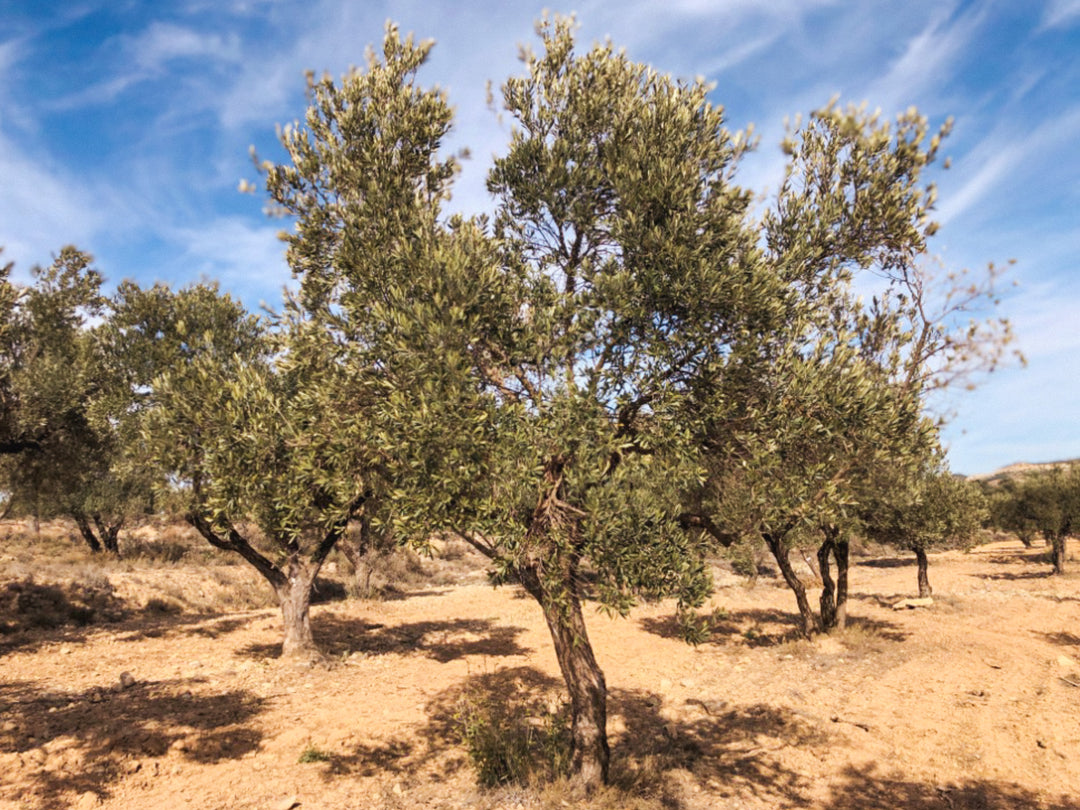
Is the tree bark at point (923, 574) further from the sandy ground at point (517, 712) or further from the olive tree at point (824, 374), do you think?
the olive tree at point (824, 374)

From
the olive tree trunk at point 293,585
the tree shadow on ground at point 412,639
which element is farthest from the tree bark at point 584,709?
the tree shadow on ground at point 412,639

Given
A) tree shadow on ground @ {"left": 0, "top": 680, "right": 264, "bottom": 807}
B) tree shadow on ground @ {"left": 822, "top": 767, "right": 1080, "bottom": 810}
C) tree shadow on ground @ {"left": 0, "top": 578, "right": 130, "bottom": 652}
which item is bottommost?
tree shadow on ground @ {"left": 822, "top": 767, "right": 1080, "bottom": 810}

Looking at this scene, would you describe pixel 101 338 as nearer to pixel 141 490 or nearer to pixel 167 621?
pixel 167 621

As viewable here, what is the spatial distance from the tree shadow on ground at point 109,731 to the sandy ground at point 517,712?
59 millimetres

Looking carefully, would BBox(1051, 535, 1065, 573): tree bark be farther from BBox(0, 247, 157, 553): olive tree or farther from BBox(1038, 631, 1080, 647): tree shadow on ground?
BBox(0, 247, 157, 553): olive tree

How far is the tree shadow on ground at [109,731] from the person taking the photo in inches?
409

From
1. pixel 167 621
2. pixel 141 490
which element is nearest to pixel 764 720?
pixel 167 621

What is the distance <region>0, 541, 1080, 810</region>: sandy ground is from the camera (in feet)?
35.4

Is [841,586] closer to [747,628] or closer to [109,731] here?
[747,628]

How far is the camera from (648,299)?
30.3ft

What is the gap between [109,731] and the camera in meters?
12.2

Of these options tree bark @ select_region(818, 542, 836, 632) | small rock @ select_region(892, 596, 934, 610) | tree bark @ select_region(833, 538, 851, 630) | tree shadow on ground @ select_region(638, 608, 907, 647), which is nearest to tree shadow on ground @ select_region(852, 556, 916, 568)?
small rock @ select_region(892, 596, 934, 610)

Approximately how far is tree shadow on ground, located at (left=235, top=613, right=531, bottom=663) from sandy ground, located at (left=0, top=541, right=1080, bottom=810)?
16 centimetres

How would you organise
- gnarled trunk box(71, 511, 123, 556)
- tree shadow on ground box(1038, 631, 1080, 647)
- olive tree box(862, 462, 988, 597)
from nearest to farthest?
tree shadow on ground box(1038, 631, 1080, 647) < olive tree box(862, 462, 988, 597) < gnarled trunk box(71, 511, 123, 556)
